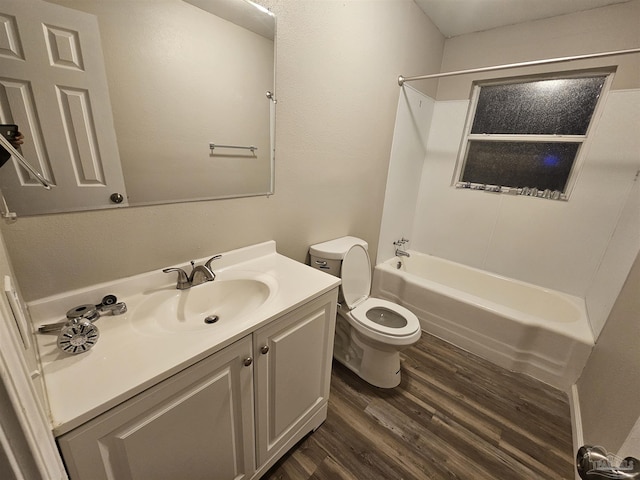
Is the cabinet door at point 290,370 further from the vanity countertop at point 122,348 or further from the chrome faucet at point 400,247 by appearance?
the chrome faucet at point 400,247

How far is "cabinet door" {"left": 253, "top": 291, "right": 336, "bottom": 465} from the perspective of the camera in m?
0.97

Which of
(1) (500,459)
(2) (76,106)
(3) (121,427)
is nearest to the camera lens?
(3) (121,427)

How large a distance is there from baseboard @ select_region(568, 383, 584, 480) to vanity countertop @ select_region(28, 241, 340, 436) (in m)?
1.52

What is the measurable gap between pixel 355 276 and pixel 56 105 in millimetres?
1524

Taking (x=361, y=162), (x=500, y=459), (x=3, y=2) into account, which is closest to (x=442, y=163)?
(x=361, y=162)

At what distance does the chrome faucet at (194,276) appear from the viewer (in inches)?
41.4

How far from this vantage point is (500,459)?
1308 mm

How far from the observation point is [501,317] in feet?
6.08

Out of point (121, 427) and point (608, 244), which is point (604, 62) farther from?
point (121, 427)

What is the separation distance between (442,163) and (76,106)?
2.63 m

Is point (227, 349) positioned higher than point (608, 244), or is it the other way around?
point (608, 244)

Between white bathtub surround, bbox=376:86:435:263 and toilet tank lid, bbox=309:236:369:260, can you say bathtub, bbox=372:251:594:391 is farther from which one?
toilet tank lid, bbox=309:236:369:260

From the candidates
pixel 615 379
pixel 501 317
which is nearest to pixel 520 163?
A: pixel 501 317

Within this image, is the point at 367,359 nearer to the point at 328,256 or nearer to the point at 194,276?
the point at 328,256
